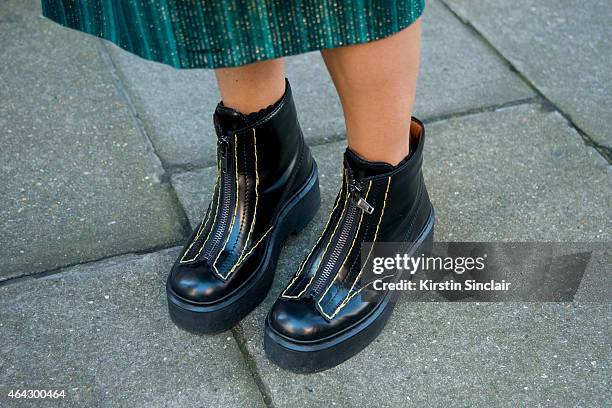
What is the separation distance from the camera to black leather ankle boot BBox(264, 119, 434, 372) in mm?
1333

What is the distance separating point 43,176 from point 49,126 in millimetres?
219

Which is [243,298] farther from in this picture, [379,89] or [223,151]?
[379,89]

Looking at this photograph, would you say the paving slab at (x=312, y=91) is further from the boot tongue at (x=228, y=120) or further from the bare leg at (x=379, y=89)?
the bare leg at (x=379, y=89)

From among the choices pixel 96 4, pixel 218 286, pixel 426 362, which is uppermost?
pixel 96 4

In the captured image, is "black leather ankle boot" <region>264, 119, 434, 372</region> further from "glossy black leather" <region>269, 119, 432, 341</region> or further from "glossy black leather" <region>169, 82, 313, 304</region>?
"glossy black leather" <region>169, 82, 313, 304</region>

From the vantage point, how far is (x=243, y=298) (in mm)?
1464

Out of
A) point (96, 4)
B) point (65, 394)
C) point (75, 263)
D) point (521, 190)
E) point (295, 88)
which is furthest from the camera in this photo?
point (295, 88)

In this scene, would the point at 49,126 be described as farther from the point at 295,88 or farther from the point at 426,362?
the point at 426,362

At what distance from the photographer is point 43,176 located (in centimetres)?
188

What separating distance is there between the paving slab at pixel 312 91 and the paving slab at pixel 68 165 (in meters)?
0.07

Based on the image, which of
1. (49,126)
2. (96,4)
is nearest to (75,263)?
(49,126)

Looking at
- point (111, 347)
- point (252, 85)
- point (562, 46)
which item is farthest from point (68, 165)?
point (562, 46)

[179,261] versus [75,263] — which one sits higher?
[179,261]

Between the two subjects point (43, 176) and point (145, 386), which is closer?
point (145, 386)
